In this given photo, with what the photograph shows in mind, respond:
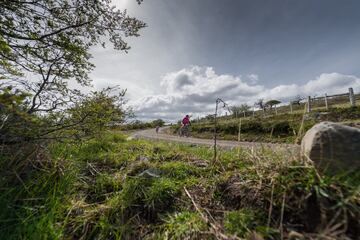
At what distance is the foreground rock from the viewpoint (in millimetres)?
1481

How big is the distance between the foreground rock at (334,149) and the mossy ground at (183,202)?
9 cm

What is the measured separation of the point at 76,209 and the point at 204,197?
1.35m

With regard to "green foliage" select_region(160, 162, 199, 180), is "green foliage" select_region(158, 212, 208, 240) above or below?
below

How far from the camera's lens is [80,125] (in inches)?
127

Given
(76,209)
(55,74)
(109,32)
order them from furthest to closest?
(109,32)
(55,74)
(76,209)

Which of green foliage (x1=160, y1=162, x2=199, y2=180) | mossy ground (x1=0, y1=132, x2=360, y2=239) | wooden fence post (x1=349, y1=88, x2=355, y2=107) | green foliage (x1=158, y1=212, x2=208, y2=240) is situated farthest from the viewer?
wooden fence post (x1=349, y1=88, x2=355, y2=107)

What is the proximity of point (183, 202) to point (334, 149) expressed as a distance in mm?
1480

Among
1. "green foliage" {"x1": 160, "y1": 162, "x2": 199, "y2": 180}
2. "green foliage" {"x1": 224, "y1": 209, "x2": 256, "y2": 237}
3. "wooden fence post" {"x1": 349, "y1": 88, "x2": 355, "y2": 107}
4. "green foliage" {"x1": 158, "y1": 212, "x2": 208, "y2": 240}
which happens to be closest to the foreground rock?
"green foliage" {"x1": 224, "y1": 209, "x2": 256, "y2": 237}

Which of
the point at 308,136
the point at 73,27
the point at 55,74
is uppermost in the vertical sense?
the point at 73,27

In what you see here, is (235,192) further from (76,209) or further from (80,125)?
(80,125)

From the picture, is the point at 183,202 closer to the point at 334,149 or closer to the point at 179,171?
the point at 179,171

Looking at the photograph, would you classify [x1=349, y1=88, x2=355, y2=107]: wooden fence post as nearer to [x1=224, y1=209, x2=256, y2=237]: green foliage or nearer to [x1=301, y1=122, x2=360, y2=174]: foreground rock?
[x1=301, y1=122, x2=360, y2=174]: foreground rock

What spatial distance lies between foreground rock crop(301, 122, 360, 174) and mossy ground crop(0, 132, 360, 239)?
0.29 ft

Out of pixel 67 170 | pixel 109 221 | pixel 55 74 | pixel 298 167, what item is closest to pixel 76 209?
pixel 109 221
